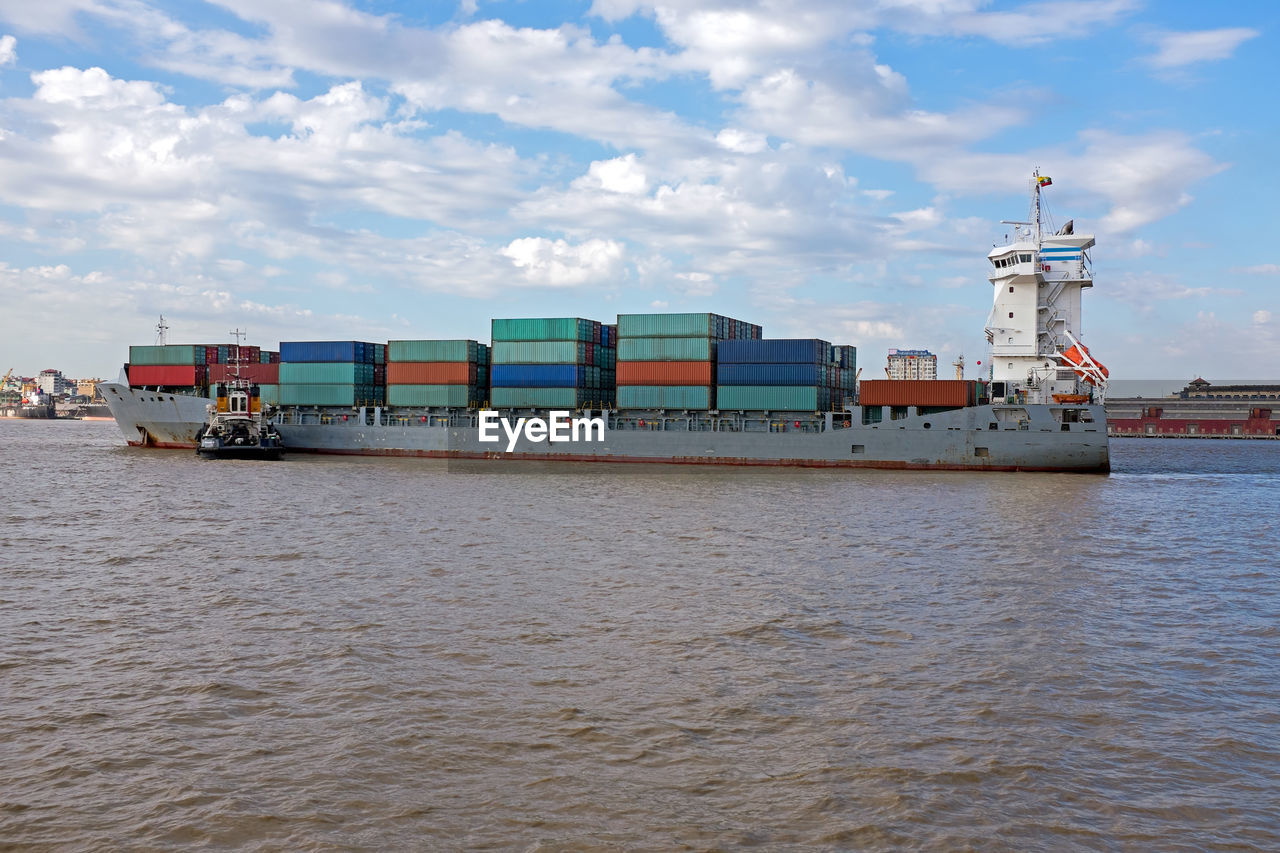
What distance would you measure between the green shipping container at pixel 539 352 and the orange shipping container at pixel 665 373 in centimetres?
329

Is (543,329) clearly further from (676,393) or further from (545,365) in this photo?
(676,393)

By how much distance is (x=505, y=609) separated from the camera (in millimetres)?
15344

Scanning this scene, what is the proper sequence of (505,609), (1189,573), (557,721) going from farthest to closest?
(1189,573)
(505,609)
(557,721)

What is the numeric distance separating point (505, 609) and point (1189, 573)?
16572 mm

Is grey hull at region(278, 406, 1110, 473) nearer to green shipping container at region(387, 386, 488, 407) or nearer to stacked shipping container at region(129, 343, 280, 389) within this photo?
green shipping container at region(387, 386, 488, 407)

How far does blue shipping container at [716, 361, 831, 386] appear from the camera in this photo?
53875mm

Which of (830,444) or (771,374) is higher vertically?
(771,374)

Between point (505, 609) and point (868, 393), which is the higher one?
point (868, 393)

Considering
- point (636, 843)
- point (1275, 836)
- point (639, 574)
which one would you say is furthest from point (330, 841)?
point (639, 574)

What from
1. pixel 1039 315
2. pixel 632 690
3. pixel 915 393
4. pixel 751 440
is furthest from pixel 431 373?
pixel 632 690

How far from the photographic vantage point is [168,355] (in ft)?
227

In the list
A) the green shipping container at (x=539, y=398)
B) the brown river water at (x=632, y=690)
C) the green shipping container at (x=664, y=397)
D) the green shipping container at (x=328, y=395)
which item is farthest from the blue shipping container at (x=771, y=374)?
the brown river water at (x=632, y=690)

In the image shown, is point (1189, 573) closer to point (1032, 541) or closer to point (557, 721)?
point (1032, 541)

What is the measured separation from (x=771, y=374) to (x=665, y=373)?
24.4ft
